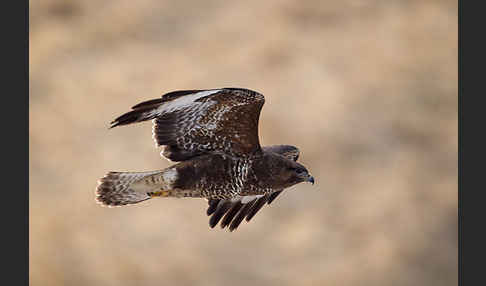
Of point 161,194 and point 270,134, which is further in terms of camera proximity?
point 270,134

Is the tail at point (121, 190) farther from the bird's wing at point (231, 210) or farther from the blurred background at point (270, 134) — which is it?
the blurred background at point (270, 134)

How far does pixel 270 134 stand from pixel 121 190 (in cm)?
560

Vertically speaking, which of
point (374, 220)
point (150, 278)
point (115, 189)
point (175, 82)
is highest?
point (175, 82)

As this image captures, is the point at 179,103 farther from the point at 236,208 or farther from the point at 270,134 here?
the point at 270,134

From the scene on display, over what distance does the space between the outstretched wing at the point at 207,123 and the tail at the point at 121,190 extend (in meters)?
0.35

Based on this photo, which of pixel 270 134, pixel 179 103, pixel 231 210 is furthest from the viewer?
pixel 270 134

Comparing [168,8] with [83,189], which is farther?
[168,8]

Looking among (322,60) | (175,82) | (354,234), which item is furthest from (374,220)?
(175,82)

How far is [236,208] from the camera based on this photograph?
689 cm

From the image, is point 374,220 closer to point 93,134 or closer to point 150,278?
point 150,278

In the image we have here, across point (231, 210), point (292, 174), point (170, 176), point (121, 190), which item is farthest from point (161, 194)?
point (292, 174)

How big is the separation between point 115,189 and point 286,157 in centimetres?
149

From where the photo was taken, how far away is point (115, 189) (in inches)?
258

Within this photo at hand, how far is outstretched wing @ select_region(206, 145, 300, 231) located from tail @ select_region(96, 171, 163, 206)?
27.2 inches
